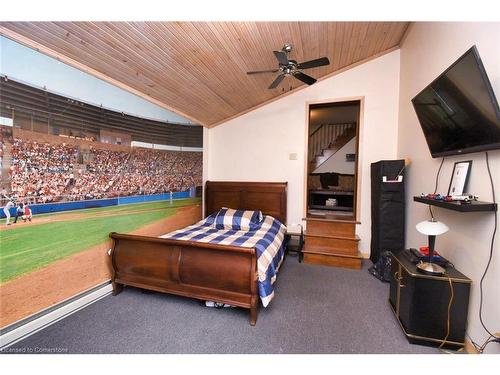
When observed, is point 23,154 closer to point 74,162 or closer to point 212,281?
point 74,162

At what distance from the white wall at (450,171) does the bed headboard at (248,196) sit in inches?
74.5

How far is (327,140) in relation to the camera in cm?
641

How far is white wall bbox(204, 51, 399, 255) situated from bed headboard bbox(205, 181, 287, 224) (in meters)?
0.18

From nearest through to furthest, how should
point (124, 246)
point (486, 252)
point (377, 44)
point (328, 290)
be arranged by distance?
point (486, 252), point (124, 246), point (328, 290), point (377, 44)

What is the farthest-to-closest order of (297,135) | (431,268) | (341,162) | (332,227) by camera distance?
(341,162) < (297,135) < (332,227) < (431,268)

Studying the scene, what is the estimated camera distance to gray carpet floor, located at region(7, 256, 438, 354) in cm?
166

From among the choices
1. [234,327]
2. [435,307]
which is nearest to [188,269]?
[234,327]

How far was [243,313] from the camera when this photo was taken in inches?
82.7

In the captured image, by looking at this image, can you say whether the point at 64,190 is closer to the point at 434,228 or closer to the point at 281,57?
the point at 281,57

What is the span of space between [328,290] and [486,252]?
1.48 m

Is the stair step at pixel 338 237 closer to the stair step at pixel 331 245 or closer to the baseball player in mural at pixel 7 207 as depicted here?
the stair step at pixel 331 245

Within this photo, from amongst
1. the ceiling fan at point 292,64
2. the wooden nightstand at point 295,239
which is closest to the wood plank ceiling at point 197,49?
the ceiling fan at point 292,64

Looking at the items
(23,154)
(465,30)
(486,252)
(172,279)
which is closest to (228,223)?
(172,279)

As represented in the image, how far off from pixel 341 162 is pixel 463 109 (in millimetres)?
4529
